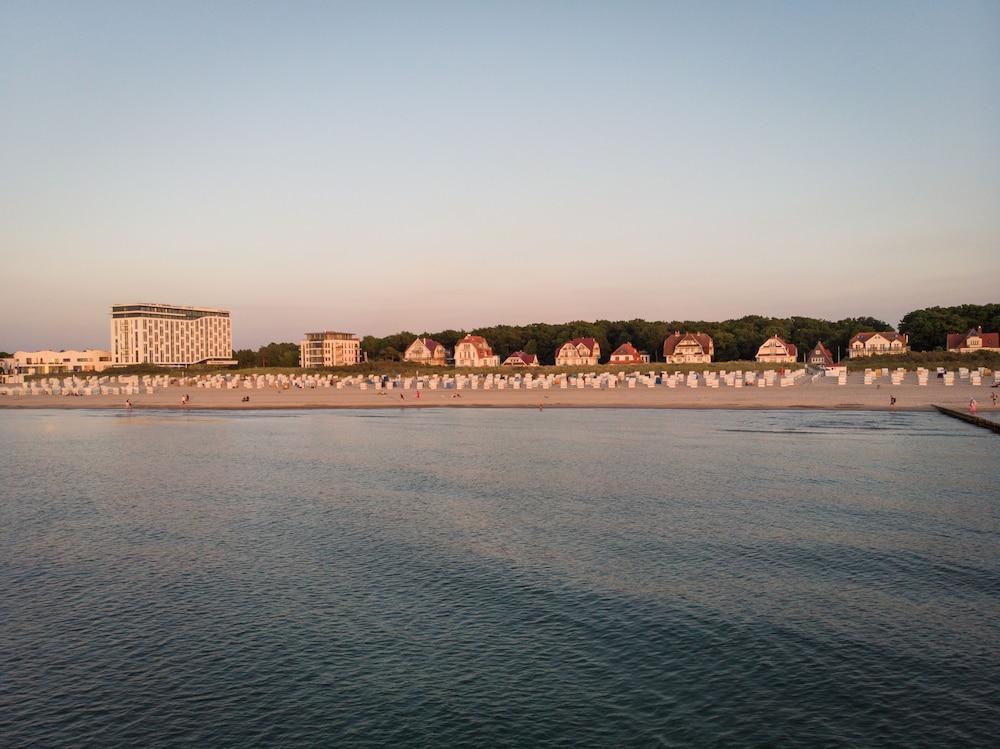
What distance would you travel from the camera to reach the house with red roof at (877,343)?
129 m

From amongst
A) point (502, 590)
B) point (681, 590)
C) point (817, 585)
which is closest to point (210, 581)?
point (502, 590)

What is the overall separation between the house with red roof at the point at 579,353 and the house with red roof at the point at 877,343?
4201 cm

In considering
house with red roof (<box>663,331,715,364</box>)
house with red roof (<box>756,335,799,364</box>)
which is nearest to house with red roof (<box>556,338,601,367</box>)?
house with red roof (<box>663,331,715,364</box>)

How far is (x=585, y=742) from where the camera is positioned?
323 inches

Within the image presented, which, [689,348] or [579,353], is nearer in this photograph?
[689,348]

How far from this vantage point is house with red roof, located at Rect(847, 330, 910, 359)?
12875 cm

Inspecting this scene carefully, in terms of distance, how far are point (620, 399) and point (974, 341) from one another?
82.0 m

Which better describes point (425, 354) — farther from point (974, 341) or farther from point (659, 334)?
point (974, 341)

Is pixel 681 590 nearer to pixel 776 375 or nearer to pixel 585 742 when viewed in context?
pixel 585 742

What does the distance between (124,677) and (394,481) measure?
14.7 meters

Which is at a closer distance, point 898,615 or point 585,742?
point 585,742

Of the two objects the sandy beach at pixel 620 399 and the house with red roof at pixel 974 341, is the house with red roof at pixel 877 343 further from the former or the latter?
the sandy beach at pixel 620 399

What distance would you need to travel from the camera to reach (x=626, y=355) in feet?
460

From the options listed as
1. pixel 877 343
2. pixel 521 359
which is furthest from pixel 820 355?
pixel 521 359
